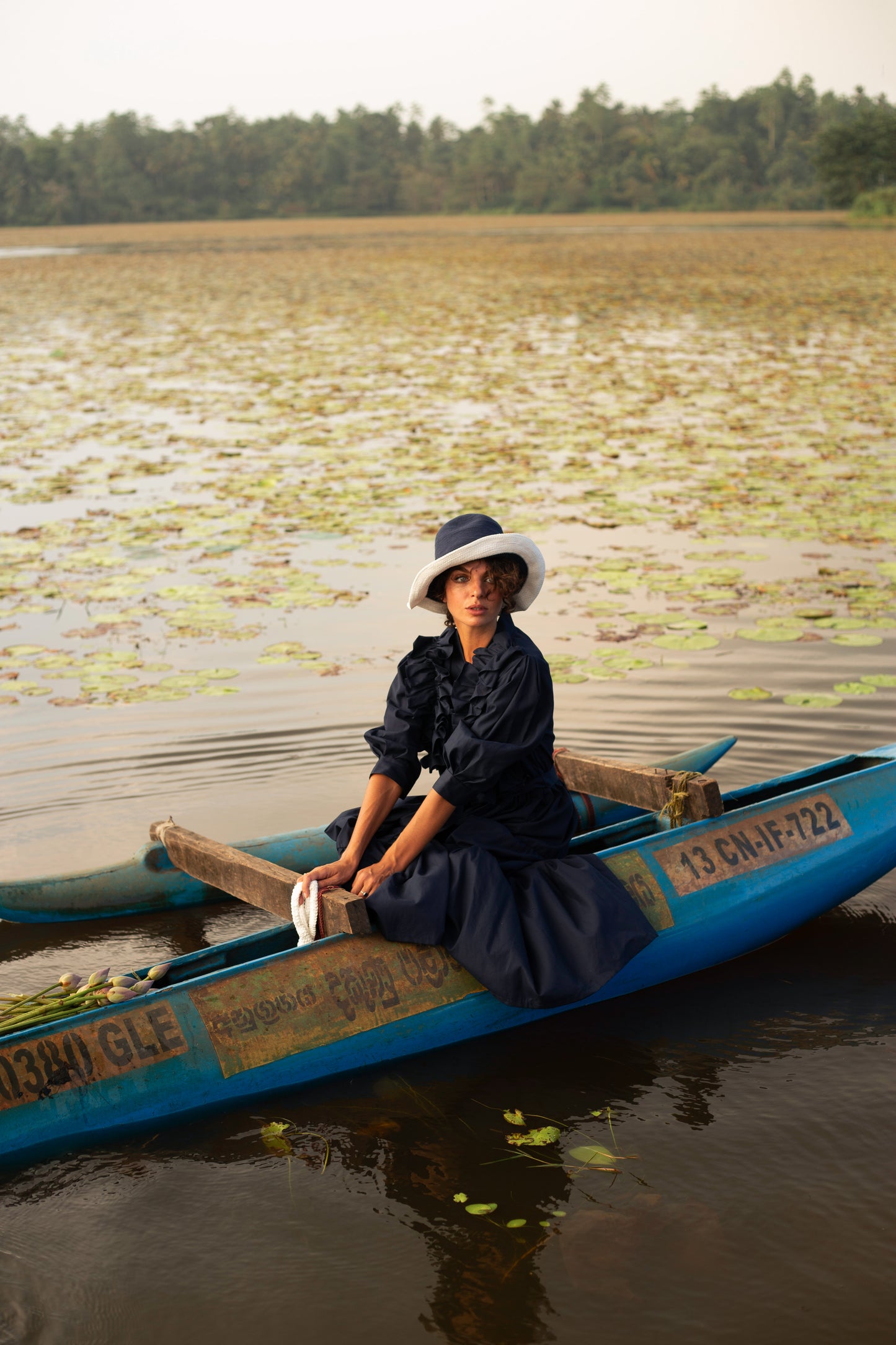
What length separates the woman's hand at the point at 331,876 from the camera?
10.8 feet

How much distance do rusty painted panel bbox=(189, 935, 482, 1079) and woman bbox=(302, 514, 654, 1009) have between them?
8 cm

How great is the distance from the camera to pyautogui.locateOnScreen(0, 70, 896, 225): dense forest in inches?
3457

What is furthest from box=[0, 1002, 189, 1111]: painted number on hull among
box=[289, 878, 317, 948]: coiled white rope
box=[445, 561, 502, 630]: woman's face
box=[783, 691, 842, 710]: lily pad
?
box=[783, 691, 842, 710]: lily pad

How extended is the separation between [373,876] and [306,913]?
0.20 metres

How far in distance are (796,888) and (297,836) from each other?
5.30 feet

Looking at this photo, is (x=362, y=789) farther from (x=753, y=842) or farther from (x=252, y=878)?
(x=753, y=842)

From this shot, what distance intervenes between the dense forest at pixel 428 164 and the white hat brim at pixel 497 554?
84.4 meters

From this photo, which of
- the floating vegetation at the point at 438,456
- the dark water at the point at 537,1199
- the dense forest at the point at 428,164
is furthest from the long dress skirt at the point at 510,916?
the dense forest at the point at 428,164

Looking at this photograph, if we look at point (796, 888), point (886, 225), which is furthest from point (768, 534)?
point (886, 225)

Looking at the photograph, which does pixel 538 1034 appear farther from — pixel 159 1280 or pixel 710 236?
pixel 710 236

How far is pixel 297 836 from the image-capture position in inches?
167

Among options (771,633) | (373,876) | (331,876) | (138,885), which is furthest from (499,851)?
(771,633)

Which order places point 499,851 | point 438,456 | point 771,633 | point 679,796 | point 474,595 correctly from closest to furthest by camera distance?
point 474,595, point 499,851, point 679,796, point 771,633, point 438,456

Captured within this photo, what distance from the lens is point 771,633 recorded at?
6.38 metres
